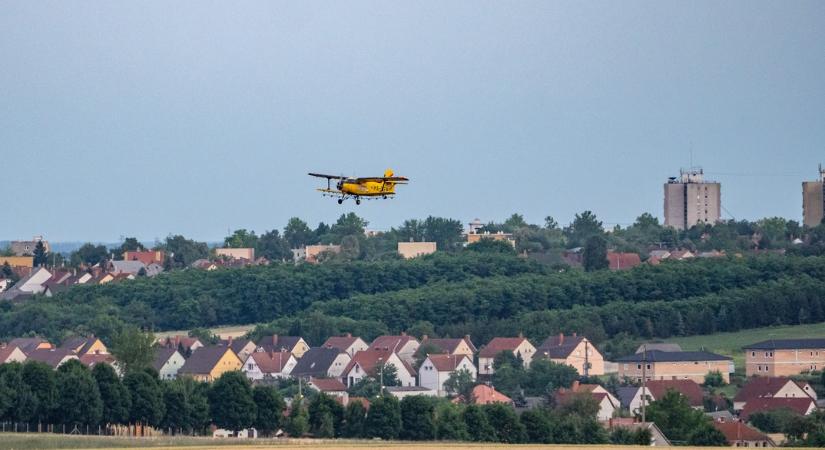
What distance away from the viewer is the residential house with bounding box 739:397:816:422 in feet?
321

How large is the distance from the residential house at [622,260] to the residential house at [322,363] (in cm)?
5609

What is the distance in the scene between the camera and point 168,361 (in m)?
131

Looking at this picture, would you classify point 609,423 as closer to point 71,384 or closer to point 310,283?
point 71,384

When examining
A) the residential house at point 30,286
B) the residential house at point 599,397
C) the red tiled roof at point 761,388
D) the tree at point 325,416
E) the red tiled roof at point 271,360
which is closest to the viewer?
the tree at point 325,416

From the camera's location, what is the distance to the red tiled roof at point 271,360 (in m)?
128

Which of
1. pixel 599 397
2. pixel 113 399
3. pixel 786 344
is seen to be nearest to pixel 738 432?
pixel 599 397

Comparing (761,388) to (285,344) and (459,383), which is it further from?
(285,344)

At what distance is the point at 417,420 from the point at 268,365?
160ft

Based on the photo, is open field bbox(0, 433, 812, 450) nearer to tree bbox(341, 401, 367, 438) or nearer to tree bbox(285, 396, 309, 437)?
tree bbox(341, 401, 367, 438)

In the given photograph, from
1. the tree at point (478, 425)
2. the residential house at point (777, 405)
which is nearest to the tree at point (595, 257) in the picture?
the residential house at point (777, 405)

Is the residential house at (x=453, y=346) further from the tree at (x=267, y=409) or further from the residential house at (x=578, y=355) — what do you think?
the tree at (x=267, y=409)

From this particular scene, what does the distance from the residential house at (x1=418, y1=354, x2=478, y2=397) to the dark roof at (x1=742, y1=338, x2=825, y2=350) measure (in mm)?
17352

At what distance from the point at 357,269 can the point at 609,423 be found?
8438cm

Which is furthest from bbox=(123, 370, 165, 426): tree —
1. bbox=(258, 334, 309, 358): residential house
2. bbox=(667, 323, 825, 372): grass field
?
bbox=(667, 323, 825, 372): grass field
